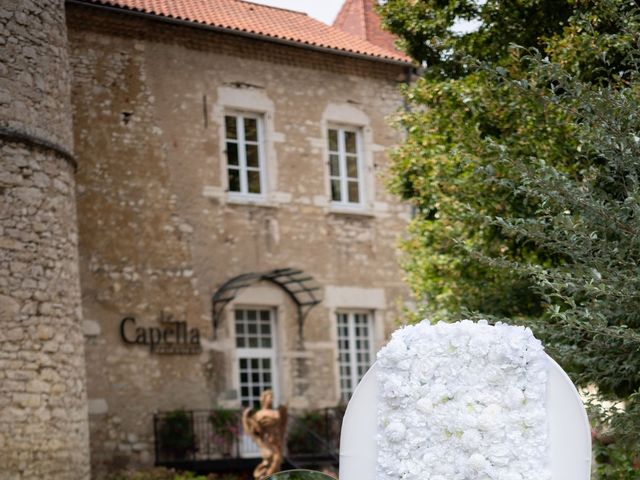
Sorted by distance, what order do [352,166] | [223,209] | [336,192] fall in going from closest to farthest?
[223,209], [336,192], [352,166]

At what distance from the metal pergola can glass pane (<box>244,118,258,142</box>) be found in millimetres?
2172

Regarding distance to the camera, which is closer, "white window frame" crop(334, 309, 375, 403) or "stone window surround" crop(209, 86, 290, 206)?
"stone window surround" crop(209, 86, 290, 206)

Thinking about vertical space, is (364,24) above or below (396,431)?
above

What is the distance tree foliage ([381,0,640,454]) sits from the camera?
22.9 feet

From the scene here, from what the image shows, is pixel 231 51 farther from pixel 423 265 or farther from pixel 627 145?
pixel 627 145

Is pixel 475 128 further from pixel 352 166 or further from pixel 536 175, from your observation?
pixel 352 166

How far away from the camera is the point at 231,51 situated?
60.3 ft

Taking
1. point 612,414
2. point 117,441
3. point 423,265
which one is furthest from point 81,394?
point 612,414

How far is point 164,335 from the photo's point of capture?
16.9m

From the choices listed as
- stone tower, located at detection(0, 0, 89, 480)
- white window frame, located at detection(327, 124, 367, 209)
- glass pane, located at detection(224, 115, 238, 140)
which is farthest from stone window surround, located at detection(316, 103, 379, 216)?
stone tower, located at detection(0, 0, 89, 480)

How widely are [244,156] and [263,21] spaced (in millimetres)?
2419

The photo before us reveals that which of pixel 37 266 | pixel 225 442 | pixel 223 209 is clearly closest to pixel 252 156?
pixel 223 209

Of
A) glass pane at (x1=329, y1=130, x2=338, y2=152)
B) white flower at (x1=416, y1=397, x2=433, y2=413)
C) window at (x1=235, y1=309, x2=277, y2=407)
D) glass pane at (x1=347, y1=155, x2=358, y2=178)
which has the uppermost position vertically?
glass pane at (x1=329, y1=130, x2=338, y2=152)

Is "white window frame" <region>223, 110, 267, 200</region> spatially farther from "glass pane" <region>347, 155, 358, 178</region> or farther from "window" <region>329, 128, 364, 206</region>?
"glass pane" <region>347, 155, 358, 178</region>
